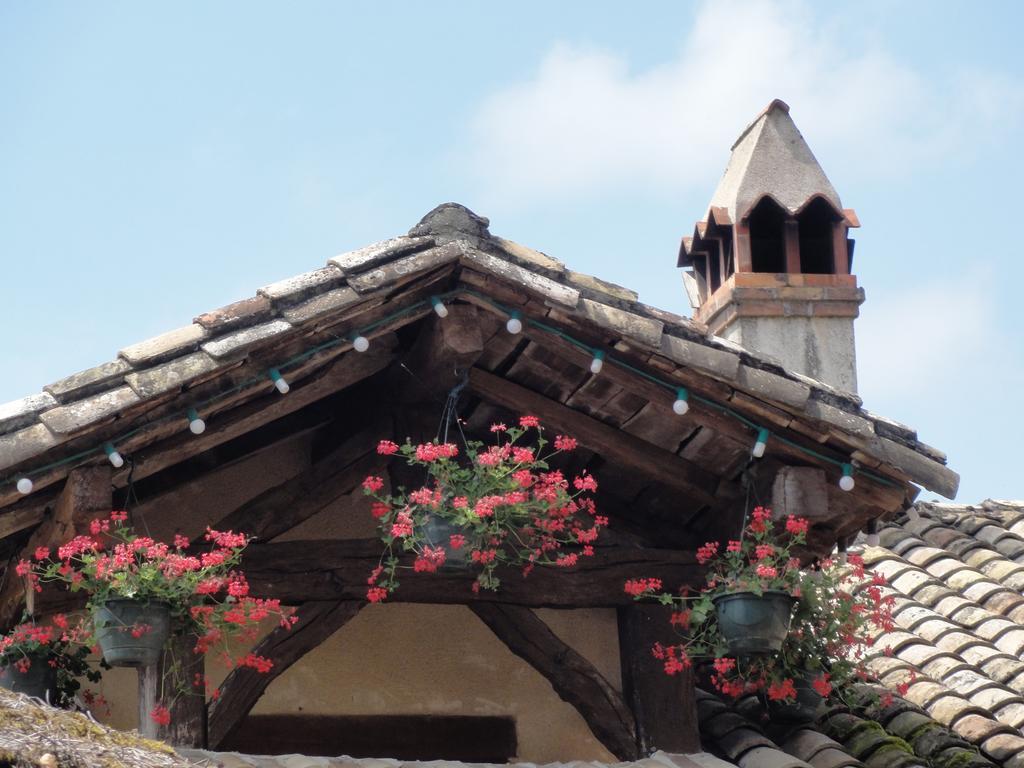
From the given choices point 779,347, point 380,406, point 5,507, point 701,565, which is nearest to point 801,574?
point 701,565

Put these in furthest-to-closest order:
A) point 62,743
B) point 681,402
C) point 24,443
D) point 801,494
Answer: point 801,494
point 681,402
point 24,443
point 62,743

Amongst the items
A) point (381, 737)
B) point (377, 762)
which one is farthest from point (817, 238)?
point (377, 762)

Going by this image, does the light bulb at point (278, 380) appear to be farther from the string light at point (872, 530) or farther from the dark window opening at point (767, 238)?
the dark window opening at point (767, 238)

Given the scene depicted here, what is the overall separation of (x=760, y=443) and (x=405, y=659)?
1.75m

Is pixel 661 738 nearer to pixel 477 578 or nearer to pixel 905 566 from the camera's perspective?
pixel 477 578

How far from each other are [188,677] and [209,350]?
1.34 meters

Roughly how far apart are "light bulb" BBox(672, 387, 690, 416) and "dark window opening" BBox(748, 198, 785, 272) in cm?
468

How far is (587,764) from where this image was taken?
700 centimetres

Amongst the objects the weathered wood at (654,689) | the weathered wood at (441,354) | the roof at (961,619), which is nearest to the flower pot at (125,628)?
the weathered wood at (441,354)

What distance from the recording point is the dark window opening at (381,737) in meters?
6.99

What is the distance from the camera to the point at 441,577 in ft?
23.0

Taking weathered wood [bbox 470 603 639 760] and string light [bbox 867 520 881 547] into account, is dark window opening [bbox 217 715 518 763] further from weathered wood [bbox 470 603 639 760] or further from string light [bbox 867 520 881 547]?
string light [bbox 867 520 881 547]

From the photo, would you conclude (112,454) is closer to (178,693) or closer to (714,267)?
(178,693)

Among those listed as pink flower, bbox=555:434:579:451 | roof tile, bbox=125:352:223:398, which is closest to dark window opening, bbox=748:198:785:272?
pink flower, bbox=555:434:579:451
